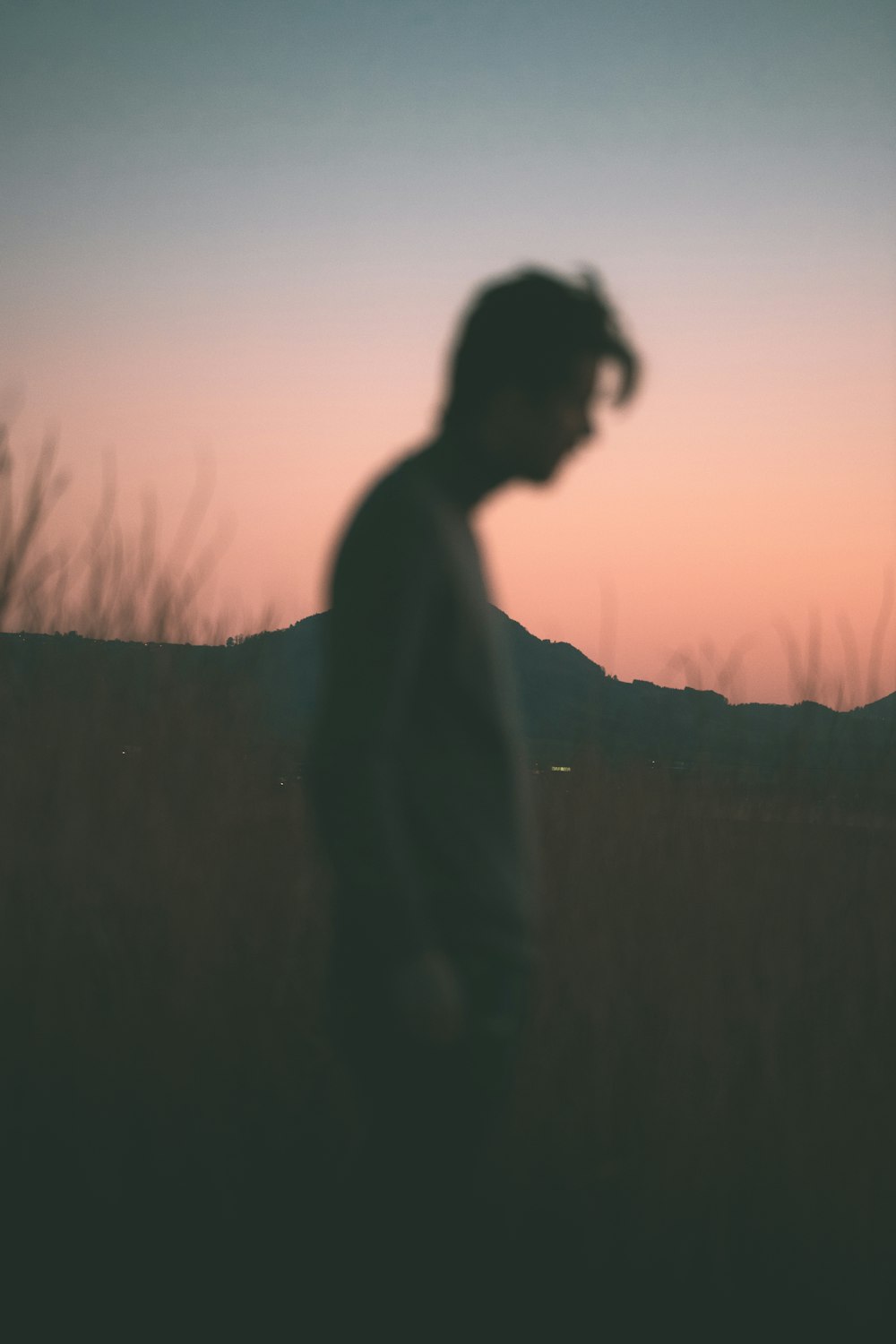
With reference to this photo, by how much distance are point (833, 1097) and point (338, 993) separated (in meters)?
1.92

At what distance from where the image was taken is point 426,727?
42.3 inches

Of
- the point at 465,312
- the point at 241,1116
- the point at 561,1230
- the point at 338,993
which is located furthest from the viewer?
the point at 241,1116

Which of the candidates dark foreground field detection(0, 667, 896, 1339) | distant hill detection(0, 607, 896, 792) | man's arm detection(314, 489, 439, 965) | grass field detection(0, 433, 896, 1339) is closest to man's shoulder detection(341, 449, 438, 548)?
man's arm detection(314, 489, 439, 965)

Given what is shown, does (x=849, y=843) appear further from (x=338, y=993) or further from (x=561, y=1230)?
(x=338, y=993)

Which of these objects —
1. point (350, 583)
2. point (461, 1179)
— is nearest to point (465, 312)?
point (350, 583)

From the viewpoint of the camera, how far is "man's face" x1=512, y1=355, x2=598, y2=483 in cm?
117

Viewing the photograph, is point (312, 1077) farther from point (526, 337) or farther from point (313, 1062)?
point (526, 337)

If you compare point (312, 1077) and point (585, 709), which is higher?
point (585, 709)

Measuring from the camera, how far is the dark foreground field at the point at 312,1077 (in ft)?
6.57

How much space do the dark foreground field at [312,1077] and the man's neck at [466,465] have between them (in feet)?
2.77

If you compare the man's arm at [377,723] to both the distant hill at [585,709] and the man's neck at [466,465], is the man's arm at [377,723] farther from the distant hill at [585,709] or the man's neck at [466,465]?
the distant hill at [585,709]

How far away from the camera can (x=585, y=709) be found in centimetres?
450

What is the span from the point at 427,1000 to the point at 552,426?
0.61 m

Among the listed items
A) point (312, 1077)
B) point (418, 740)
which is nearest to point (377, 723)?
point (418, 740)
